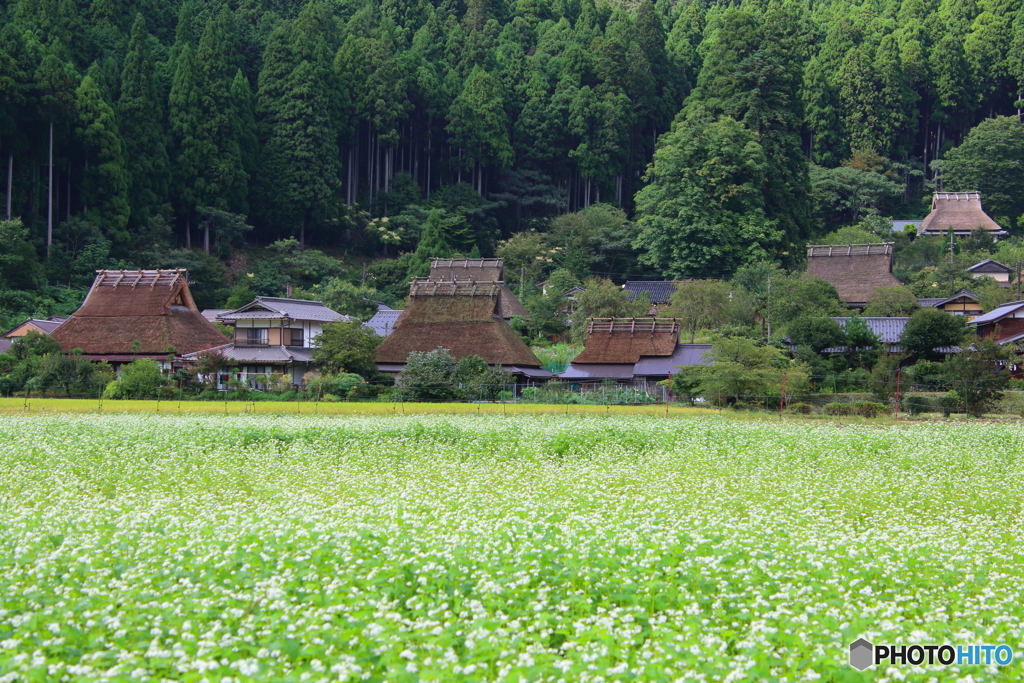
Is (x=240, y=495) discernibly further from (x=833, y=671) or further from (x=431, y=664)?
(x=833, y=671)

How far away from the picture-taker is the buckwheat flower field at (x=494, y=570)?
5.81 m

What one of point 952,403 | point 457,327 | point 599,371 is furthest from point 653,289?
point 952,403

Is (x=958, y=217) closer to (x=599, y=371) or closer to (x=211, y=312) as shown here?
(x=599, y=371)

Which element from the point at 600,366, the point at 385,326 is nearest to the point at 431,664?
the point at 600,366

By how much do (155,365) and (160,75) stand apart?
→ 2510 cm

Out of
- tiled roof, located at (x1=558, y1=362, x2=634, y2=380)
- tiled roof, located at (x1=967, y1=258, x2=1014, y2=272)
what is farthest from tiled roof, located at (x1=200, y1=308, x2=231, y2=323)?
tiled roof, located at (x1=967, y1=258, x2=1014, y2=272)

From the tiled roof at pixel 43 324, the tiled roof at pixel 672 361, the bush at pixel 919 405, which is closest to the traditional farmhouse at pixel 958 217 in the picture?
the tiled roof at pixel 672 361

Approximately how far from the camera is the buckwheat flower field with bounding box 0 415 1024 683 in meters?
5.81

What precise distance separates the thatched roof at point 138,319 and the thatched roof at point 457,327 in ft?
24.8

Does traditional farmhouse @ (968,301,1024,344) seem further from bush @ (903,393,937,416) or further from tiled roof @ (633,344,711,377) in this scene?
tiled roof @ (633,344,711,377)

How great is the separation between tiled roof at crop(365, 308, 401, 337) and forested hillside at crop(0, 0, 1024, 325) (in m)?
3.49

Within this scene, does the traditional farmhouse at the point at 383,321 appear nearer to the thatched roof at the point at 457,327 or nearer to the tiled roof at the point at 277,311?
the tiled roof at the point at 277,311

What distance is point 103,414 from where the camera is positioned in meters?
23.1

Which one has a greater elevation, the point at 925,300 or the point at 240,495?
the point at 925,300
